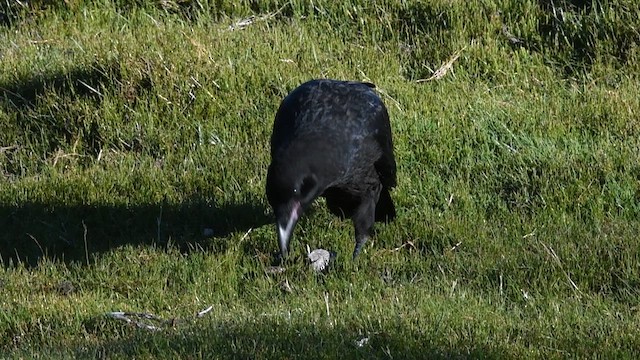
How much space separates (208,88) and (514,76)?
2.29m

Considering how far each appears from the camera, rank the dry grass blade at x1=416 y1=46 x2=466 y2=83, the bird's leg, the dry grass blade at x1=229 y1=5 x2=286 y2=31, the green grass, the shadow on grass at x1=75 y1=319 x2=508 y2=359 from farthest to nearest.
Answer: the dry grass blade at x1=229 y1=5 x2=286 y2=31, the dry grass blade at x1=416 y1=46 x2=466 y2=83, the bird's leg, the green grass, the shadow on grass at x1=75 y1=319 x2=508 y2=359

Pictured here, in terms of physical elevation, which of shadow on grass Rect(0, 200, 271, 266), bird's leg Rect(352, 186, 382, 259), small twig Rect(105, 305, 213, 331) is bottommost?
shadow on grass Rect(0, 200, 271, 266)

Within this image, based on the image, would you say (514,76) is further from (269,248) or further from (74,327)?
(74,327)

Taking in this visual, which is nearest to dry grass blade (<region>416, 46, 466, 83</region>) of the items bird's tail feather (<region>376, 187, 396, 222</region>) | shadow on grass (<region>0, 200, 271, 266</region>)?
bird's tail feather (<region>376, 187, 396, 222</region>)

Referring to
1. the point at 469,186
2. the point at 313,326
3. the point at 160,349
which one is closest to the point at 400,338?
the point at 313,326

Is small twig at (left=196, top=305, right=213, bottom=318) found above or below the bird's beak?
below

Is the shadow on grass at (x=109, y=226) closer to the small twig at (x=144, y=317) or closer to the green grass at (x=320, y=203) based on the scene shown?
the green grass at (x=320, y=203)

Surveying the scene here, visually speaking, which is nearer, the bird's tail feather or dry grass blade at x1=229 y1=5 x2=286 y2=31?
the bird's tail feather

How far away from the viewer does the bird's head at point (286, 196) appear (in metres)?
6.20


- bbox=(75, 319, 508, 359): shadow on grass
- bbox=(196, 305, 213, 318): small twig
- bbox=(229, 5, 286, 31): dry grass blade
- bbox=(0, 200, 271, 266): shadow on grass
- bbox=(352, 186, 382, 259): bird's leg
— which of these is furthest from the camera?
bbox=(229, 5, 286, 31): dry grass blade

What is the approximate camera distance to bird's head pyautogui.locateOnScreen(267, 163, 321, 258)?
20.3ft

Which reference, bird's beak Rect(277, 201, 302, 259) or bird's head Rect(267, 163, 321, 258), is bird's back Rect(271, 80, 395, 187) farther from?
bird's beak Rect(277, 201, 302, 259)

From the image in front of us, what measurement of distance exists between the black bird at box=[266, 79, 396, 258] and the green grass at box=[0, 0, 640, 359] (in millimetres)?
238

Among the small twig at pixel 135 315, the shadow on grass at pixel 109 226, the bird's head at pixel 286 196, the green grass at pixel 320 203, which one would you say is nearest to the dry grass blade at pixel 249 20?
the green grass at pixel 320 203
